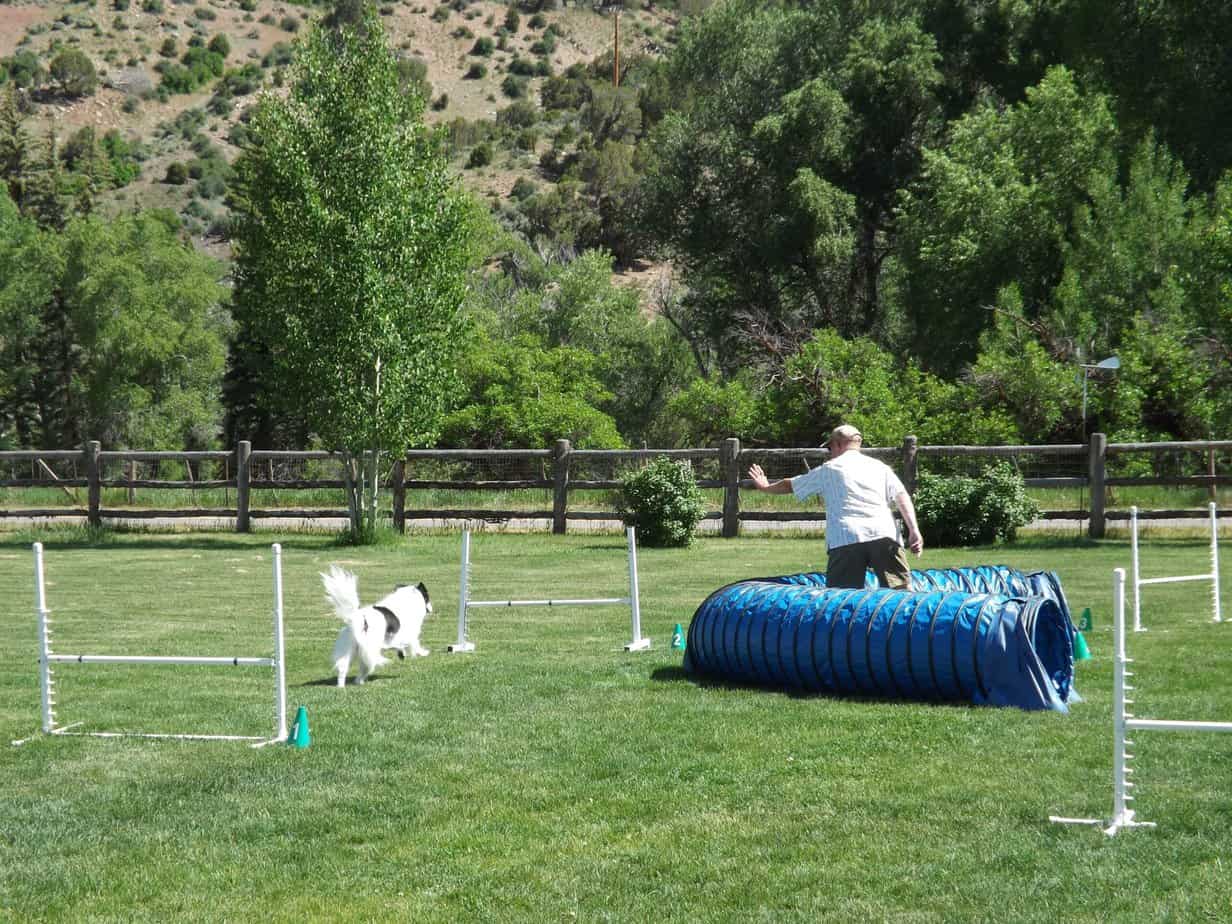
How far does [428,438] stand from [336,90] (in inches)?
250

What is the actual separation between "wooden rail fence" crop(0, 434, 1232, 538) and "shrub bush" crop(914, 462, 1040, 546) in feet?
5.11

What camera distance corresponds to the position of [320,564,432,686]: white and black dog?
9195 mm

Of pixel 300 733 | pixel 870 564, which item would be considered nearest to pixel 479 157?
pixel 870 564

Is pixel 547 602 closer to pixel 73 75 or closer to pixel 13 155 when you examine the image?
pixel 13 155

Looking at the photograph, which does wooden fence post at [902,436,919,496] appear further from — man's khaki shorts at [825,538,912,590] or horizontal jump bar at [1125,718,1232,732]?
horizontal jump bar at [1125,718,1232,732]

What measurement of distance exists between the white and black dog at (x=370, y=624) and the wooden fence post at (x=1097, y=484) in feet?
48.4

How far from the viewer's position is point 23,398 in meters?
56.9

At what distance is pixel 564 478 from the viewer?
25.4 metres

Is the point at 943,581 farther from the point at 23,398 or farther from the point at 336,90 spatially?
the point at 23,398

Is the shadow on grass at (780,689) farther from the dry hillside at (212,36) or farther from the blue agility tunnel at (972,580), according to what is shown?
the dry hillside at (212,36)

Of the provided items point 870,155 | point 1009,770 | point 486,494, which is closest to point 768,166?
point 870,155

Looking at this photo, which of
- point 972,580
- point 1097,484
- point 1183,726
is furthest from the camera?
point 1097,484

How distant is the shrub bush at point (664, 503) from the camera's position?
72.9 feet

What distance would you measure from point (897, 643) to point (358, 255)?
16547mm
